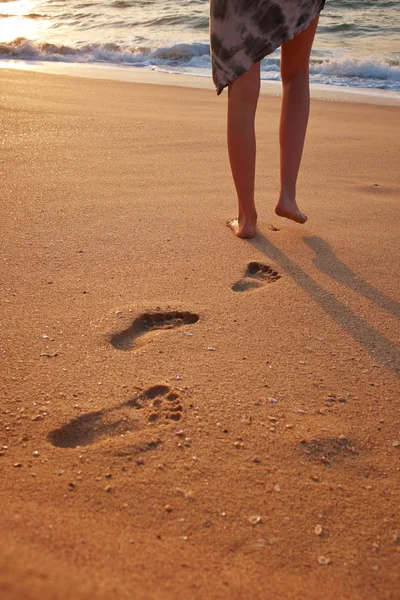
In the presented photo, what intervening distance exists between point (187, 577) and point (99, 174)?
2075 millimetres

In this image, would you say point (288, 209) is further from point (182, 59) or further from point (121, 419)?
point (182, 59)

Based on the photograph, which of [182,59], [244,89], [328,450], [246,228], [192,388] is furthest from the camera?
[182,59]

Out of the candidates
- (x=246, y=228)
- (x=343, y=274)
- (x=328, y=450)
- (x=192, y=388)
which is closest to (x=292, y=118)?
(x=246, y=228)

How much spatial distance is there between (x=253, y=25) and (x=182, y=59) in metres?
5.44

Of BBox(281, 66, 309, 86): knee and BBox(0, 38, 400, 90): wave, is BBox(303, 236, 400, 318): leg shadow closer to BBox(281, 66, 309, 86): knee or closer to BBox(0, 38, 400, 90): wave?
BBox(281, 66, 309, 86): knee

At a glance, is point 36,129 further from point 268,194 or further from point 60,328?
point 60,328

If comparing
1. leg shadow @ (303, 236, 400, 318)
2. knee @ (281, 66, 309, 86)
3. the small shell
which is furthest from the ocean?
the small shell

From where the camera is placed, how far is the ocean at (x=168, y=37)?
6.39 metres

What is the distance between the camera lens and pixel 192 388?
137 cm

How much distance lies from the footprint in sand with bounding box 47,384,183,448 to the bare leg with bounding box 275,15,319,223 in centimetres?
106

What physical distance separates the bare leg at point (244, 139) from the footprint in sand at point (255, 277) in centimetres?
22

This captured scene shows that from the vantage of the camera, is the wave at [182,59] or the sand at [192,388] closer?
the sand at [192,388]

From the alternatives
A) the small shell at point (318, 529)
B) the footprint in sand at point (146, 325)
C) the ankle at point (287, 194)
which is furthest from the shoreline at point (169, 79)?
the small shell at point (318, 529)

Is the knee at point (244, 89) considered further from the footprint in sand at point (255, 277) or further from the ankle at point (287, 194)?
the footprint in sand at point (255, 277)
